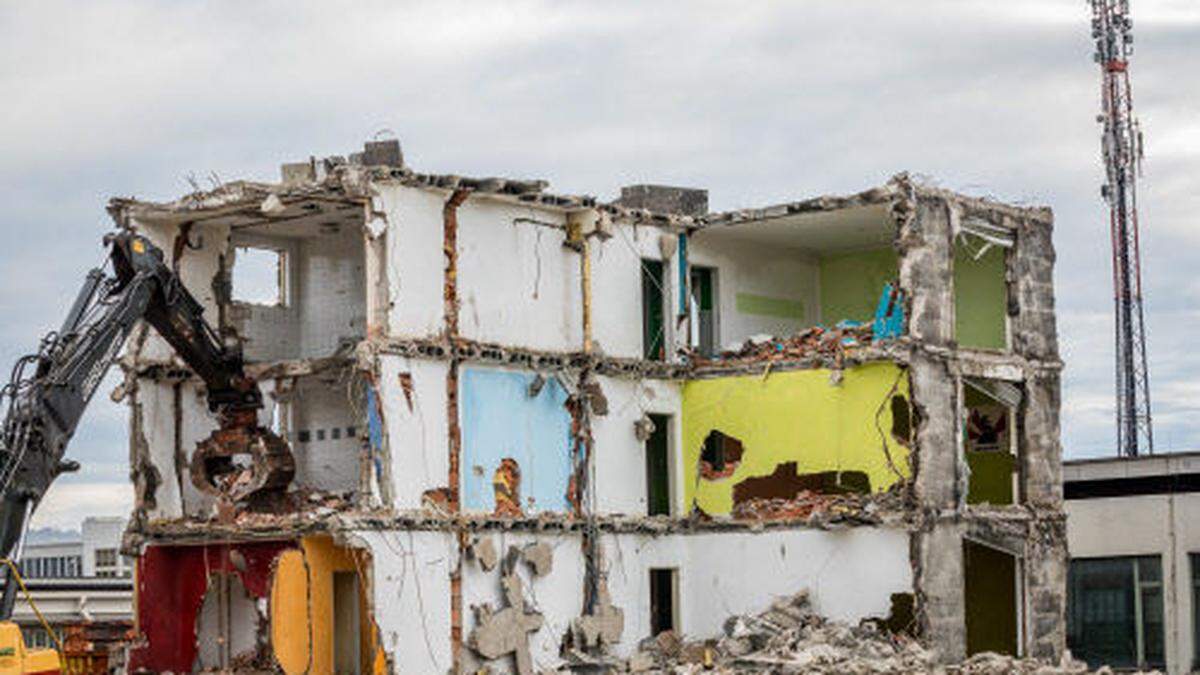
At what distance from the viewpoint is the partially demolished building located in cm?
3516

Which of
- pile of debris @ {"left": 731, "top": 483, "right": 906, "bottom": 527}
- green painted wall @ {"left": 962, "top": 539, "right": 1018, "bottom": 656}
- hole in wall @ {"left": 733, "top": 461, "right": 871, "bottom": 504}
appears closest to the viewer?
pile of debris @ {"left": 731, "top": 483, "right": 906, "bottom": 527}

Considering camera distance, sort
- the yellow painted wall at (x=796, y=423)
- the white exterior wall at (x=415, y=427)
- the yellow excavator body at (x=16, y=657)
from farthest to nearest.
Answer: the yellow painted wall at (x=796, y=423), the white exterior wall at (x=415, y=427), the yellow excavator body at (x=16, y=657)

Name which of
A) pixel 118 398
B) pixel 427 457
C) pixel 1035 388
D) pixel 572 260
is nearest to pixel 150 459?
pixel 118 398

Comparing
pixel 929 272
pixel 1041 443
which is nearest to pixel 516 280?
pixel 929 272

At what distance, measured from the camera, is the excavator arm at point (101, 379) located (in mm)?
31078

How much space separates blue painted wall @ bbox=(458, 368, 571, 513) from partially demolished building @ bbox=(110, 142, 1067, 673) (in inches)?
1.9

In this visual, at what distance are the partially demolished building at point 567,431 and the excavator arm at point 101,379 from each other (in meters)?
0.48

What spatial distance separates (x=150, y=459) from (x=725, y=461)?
1028 cm

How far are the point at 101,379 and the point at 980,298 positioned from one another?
54.6ft

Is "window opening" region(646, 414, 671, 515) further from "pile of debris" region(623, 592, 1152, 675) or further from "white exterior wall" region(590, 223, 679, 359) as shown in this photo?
"pile of debris" region(623, 592, 1152, 675)

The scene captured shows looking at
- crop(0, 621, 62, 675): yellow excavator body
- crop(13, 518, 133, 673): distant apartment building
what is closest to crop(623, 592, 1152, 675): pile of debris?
crop(13, 518, 133, 673): distant apartment building

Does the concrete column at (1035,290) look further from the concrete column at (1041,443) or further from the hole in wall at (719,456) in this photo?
the hole in wall at (719,456)

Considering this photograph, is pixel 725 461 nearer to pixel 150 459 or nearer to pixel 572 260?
pixel 572 260

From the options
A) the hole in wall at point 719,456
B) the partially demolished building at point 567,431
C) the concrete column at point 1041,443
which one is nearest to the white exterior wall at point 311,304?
the partially demolished building at point 567,431
